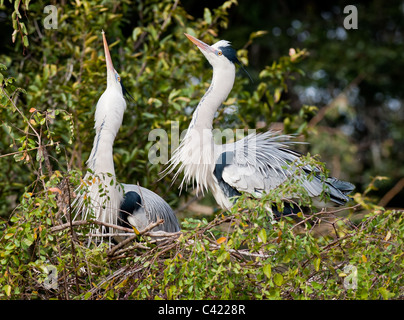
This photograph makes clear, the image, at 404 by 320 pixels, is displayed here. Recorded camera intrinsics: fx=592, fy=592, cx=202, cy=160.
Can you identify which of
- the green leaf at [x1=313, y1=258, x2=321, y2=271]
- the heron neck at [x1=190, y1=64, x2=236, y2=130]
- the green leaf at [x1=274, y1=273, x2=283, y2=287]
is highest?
the heron neck at [x1=190, y1=64, x2=236, y2=130]

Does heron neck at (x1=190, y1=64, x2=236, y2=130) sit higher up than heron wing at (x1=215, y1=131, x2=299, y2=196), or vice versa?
heron neck at (x1=190, y1=64, x2=236, y2=130)

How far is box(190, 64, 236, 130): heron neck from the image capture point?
4047 millimetres

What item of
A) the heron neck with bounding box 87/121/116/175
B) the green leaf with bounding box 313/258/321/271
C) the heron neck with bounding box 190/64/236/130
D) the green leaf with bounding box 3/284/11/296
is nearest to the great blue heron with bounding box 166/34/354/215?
the heron neck with bounding box 190/64/236/130

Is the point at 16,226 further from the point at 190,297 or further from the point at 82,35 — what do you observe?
the point at 82,35

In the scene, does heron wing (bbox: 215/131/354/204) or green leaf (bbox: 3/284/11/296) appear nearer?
green leaf (bbox: 3/284/11/296)

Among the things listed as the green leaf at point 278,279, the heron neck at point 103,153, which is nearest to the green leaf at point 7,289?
the green leaf at point 278,279

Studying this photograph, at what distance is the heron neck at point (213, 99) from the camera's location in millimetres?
4047

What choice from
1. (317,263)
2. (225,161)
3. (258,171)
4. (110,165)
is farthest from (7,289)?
(258,171)

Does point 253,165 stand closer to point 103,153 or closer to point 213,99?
point 213,99

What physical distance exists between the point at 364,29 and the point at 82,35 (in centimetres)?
527

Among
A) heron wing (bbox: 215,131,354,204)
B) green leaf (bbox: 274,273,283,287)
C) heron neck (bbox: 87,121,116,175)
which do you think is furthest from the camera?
heron wing (bbox: 215,131,354,204)

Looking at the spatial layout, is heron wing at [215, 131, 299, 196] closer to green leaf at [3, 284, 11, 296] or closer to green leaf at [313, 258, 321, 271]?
green leaf at [313, 258, 321, 271]

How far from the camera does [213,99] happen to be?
4.06 meters
